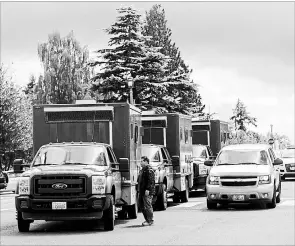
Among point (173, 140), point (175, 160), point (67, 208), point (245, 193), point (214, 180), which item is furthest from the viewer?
point (173, 140)

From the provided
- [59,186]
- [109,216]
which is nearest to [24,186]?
[59,186]

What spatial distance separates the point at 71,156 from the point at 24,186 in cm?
143

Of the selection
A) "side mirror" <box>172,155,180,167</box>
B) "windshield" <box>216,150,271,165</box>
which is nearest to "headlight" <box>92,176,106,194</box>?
"windshield" <box>216,150,271,165</box>

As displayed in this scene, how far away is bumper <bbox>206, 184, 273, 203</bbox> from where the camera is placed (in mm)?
24000

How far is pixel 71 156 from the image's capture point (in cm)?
1892

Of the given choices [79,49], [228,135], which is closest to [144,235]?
[228,135]

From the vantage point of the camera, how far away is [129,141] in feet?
67.5

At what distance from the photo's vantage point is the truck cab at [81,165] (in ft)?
58.4

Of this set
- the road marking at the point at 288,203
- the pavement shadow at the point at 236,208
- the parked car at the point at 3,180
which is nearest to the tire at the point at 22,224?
the pavement shadow at the point at 236,208

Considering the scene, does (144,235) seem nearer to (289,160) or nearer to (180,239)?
(180,239)

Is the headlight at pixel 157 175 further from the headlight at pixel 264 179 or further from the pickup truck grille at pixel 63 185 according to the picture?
the pickup truck grille at pixel 63 185

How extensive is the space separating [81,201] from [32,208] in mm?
1030

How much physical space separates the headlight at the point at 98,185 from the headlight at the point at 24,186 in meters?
1.38

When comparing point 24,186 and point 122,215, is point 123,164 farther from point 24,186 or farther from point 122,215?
point 122,215
